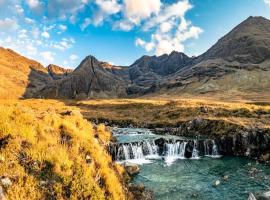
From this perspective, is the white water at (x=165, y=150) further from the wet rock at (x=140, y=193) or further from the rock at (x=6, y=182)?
the rock at (x=6, y=182)

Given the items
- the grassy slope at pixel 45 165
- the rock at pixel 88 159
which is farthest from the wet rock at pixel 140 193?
the rock at pixel 88 159

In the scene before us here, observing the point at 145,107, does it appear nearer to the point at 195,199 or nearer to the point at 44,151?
the point at 195,199

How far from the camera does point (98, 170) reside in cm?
1572

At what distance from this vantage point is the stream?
26.9 meters

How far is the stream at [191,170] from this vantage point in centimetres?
2686

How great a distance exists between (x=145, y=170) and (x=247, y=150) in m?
17.0

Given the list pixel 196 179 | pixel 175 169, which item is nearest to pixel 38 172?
pixel 196 179

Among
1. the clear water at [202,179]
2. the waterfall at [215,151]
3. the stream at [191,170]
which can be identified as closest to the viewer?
the clear water at [202,179]

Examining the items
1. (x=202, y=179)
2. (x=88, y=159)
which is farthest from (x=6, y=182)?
(x=202, y=179)

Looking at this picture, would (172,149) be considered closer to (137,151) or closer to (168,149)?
(168,149)

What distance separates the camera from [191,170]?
34969 mm

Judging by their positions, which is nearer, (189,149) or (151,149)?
(189,149)

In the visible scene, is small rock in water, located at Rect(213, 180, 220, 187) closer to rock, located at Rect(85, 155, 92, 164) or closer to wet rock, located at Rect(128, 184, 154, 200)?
wet rock, located at Rect(128, 184, 154, 200)

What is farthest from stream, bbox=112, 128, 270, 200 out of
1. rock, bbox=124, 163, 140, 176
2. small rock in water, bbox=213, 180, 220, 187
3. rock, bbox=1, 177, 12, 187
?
rock, bbox=1, 177, 12, 187
